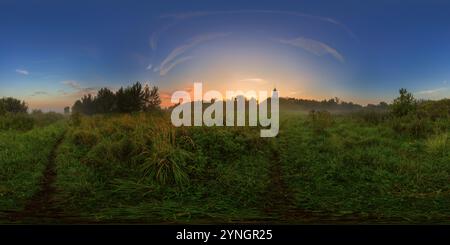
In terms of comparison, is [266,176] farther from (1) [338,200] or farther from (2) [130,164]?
(2) [130,164]

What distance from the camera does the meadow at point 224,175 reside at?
7.54 meters

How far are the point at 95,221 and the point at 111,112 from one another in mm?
10008

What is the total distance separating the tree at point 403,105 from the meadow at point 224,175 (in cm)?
197

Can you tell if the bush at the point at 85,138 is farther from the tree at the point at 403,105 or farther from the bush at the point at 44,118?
the tree at the point at 403,105

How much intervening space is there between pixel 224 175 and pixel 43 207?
357cm

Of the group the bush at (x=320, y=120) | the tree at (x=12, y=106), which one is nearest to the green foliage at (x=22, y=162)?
the tree at (x=12, y=106)

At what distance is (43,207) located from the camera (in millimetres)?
7836

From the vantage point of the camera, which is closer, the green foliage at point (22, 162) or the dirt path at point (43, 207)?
the dirt path at point (43, 207)

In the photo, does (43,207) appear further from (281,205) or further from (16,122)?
(16,122)

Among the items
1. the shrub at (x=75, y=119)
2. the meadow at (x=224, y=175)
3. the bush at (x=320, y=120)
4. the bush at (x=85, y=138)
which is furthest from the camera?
the shrub at (x=75, y=119)

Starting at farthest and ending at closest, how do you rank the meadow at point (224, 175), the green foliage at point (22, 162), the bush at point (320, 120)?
1. the bush at point (320, 120)
2. the green foliage at point (22, 162)
3. the meadow at point (224, 175)

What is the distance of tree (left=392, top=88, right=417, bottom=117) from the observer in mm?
16047

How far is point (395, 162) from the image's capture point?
34.2ft
